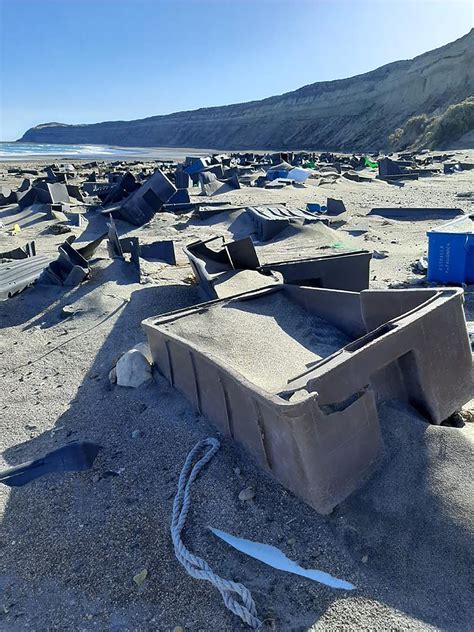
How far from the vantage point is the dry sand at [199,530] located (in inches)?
77.1

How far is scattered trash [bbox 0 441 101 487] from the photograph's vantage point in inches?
109

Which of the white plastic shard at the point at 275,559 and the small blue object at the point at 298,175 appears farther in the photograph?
the small blue object at the point at 298,175

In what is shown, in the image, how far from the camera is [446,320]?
2756mm

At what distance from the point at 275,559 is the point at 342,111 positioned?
6428 centimetres

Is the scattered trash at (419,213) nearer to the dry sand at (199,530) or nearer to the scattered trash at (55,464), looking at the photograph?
the dry sand at (199,530)

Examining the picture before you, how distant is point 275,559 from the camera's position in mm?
2127

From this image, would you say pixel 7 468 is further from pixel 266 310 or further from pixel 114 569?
pixel 266 310

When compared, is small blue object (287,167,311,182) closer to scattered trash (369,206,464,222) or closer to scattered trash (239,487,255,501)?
scattered trash (369,206,464,222)

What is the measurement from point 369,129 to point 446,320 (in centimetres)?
5182

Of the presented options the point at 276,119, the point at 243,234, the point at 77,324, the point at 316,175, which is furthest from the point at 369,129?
the point at 77,324

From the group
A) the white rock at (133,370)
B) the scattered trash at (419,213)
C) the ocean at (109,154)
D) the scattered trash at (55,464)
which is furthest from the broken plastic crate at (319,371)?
the ocean at (109,154)

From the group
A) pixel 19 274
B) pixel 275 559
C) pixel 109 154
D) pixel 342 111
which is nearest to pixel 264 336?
pixel 275 559

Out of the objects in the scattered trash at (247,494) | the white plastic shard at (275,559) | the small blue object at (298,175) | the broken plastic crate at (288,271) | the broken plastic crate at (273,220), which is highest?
the broken plastic crate at (288,271)

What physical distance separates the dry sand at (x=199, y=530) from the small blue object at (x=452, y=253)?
3.38m
